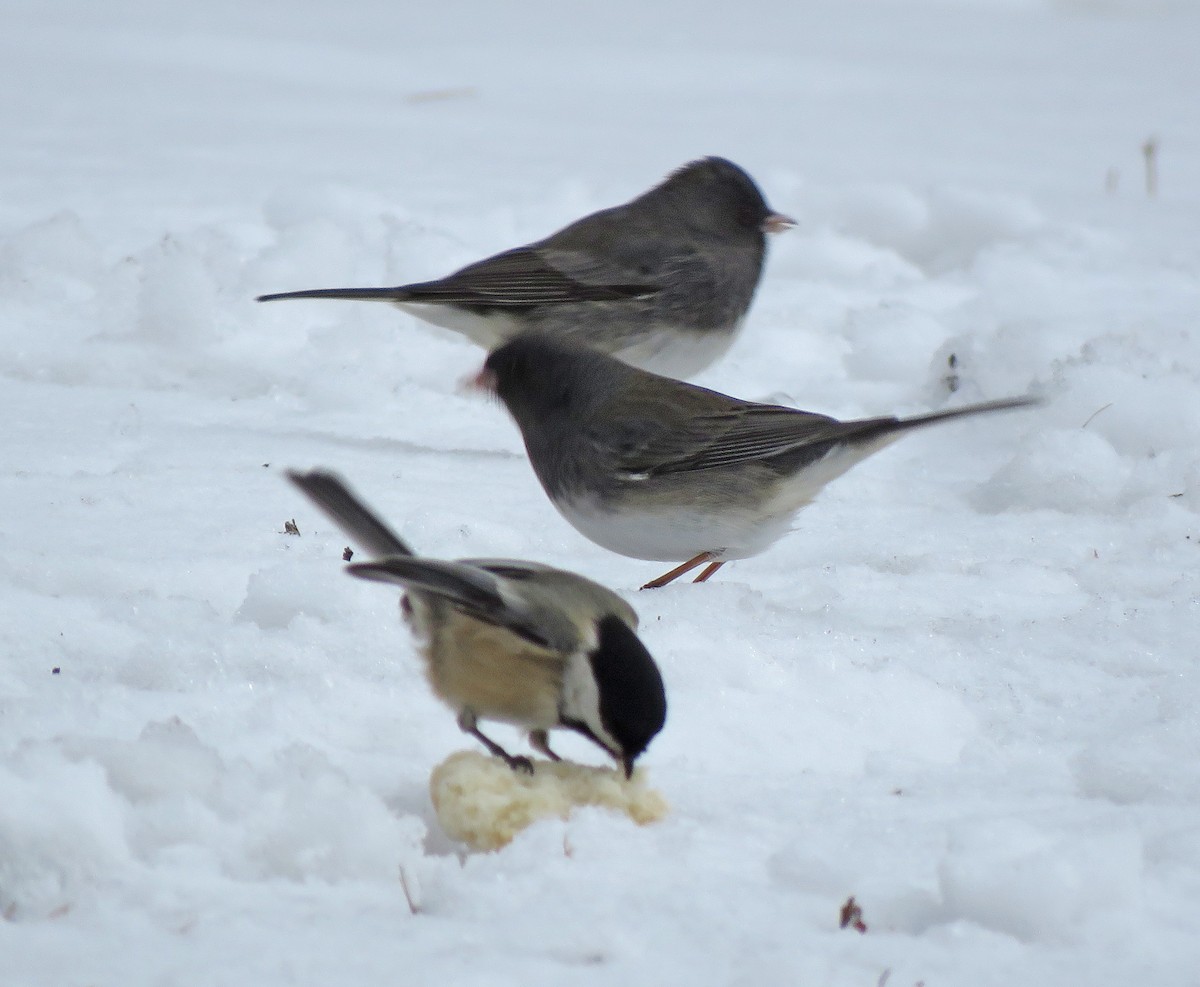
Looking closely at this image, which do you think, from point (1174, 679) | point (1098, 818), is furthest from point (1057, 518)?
point (1098, 818)

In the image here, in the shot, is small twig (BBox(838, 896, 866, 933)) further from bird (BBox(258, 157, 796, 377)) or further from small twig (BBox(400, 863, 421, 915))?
bird (BBox(258, 157, 796, 377))

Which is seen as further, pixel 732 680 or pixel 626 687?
pixel 732 680

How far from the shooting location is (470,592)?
2.81m

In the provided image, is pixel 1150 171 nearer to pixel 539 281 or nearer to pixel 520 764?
pixel 539 281

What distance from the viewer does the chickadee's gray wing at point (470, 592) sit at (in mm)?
2760

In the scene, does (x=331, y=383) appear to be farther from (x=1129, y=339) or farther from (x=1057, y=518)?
(x=1129, y=339)

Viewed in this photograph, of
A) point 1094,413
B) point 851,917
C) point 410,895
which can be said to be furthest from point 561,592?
point 1094,413

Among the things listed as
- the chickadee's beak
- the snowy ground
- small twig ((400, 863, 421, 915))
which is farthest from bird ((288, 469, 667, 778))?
the chickadee's beak

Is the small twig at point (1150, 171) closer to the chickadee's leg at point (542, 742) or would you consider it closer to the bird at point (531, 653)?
the bird at point (531, 653)

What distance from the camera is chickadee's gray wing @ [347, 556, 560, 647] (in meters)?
2.76

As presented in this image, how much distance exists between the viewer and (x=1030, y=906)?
237cm

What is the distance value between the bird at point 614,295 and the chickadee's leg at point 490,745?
304 cm

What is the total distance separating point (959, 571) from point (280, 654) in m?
2.04

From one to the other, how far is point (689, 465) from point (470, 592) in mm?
1628
